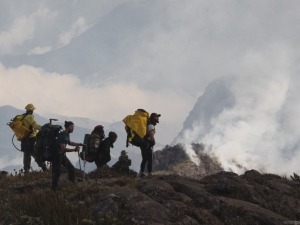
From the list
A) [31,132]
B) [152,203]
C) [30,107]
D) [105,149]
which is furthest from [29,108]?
[152,203]

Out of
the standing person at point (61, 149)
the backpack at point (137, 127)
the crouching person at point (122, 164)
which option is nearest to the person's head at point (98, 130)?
the backpack at point (137, 127)

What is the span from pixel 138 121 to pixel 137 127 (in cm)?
21

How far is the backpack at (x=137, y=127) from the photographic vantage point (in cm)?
1449

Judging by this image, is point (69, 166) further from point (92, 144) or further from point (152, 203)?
point (152, 203)

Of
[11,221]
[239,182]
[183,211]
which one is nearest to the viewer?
[11,221]

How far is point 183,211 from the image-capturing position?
32.8ft

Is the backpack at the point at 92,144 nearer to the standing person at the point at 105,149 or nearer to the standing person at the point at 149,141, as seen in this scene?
the standing person at the point at 105,149

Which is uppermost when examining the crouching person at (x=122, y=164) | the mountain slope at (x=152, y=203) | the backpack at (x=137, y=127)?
the backpack at (x=137, y=127)

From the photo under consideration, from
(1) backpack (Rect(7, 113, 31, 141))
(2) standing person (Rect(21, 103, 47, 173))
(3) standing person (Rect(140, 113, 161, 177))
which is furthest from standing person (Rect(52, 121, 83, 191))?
(1) backpack (Rect(7, 113, 31, 141))

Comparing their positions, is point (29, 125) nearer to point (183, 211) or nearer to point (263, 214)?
point (183, 211)

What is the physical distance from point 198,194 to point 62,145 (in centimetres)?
377

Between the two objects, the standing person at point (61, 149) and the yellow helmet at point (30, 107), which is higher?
the yellow helmet at point (30, 107)

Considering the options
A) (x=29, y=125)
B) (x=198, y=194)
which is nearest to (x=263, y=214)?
(x=198, y=194)

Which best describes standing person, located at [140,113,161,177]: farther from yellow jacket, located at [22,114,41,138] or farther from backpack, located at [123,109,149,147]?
yellow jacket, located at [22,114,41,138]
